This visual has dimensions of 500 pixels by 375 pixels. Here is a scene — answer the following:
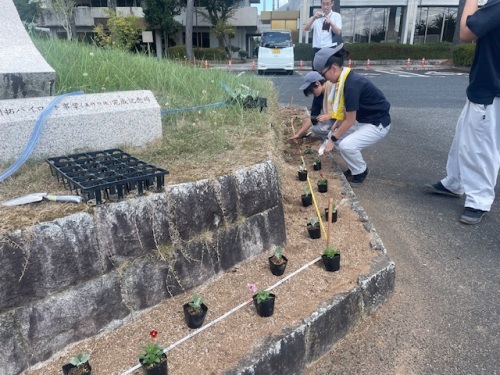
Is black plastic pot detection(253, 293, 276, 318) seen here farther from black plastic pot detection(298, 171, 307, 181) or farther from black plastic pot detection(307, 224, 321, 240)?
black plastic pot detection(298, 171, 307, 181)

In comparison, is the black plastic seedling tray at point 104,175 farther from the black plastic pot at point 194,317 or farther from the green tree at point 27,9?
the green tree at point 27,9

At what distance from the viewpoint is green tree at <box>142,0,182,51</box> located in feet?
74.1

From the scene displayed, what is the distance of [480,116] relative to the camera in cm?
324

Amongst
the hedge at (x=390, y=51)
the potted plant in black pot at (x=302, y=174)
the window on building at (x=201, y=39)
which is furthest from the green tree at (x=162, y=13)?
the potted plant in black pot at (x=302, y=174)

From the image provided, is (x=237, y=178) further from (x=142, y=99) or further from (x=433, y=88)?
(x=433, y=88)

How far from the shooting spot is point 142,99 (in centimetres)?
304

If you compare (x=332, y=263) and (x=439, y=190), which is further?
(x=439, y=190)

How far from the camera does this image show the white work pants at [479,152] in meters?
3.25

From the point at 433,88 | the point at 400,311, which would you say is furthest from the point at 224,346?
the point at 433,88

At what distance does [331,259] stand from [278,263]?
1.11 feet

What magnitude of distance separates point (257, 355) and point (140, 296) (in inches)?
27.3

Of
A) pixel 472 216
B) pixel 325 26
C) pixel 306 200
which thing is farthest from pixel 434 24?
pixel 306 200

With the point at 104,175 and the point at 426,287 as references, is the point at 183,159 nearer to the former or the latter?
the point at 104,175

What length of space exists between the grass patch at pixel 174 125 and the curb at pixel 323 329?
100 cm
